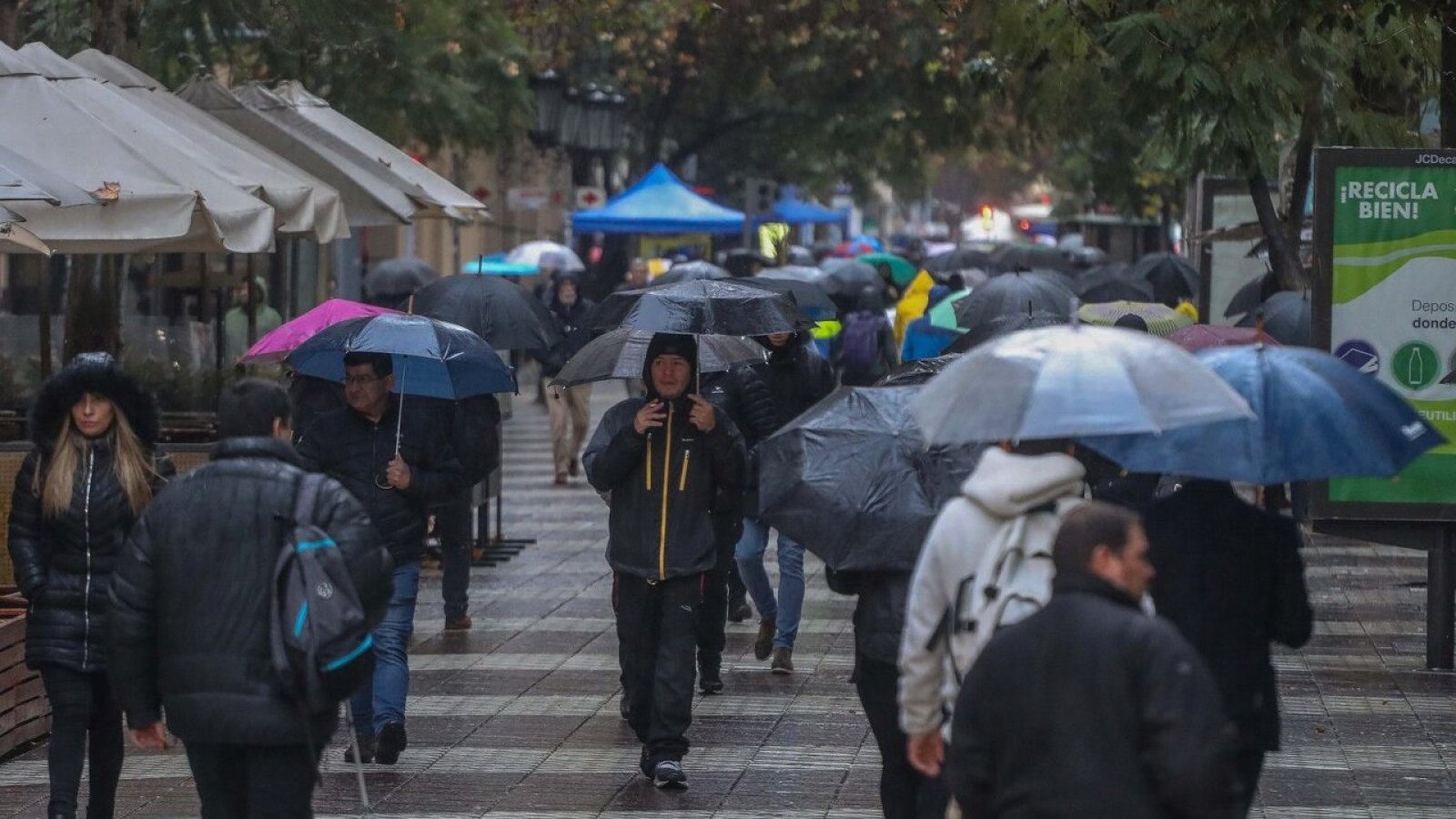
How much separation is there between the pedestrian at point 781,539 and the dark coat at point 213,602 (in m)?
4.87

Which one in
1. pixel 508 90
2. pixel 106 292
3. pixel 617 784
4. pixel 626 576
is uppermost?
pixel 508 90

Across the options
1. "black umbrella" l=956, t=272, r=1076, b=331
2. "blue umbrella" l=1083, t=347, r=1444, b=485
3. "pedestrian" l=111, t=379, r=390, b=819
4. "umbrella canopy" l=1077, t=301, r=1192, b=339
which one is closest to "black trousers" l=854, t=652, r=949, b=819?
"blue umbrella" l=1083, t=347, r=1444, b=485

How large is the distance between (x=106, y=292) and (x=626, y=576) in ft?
19.3

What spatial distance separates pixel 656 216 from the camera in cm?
2900

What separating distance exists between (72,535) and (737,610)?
5.95m

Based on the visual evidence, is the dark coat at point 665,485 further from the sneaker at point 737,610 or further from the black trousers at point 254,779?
the sneaker at point 737,610

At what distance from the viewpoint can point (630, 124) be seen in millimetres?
39094

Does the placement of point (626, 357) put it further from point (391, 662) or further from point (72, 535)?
point (72, 535)

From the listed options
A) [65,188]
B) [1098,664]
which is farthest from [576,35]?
[1098,664]

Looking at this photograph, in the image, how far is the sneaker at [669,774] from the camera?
8.28 meters

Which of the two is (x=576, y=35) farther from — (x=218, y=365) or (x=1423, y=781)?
(x=1423, y=781)

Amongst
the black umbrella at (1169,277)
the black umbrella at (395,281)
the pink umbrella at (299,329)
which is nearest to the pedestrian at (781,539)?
the pink umbrella at (299,329)

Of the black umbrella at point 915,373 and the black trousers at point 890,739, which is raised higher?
the black umbrella at point 915,373

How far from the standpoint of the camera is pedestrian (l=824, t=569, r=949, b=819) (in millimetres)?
6492
